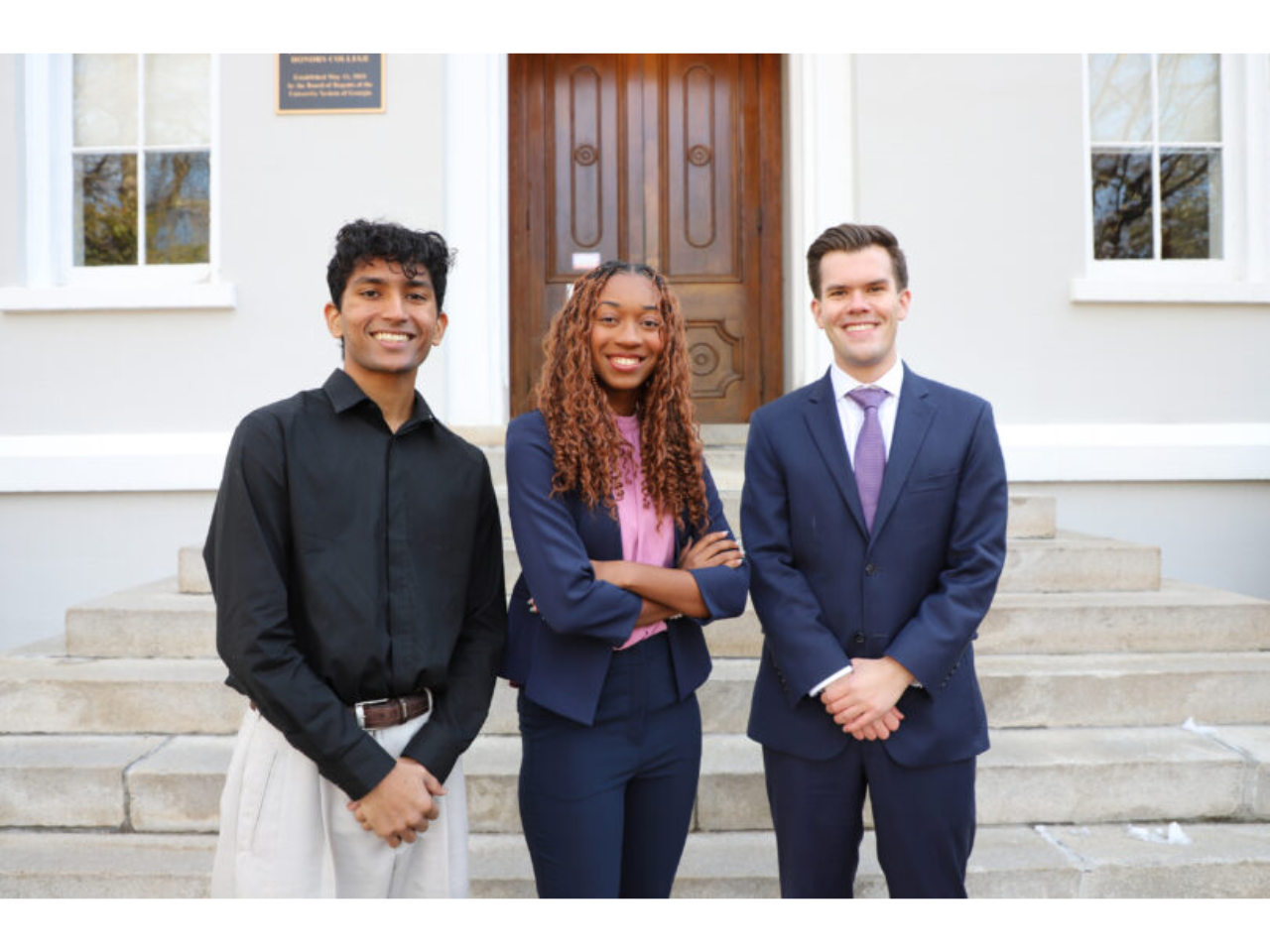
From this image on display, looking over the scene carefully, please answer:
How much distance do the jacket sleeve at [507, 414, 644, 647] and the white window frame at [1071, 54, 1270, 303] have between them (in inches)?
160

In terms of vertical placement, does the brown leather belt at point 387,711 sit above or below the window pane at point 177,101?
below

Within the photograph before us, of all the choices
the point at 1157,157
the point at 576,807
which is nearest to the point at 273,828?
the point at 576,807

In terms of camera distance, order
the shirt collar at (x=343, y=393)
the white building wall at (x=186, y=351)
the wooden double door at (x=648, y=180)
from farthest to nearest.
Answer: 1. the wooden double door at (x=648, y=180)
2. the white building wall at (x=186, y=351)
3. the shirt collar at (x=343, y=393)

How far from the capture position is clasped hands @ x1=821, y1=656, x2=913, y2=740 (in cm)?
A: 199

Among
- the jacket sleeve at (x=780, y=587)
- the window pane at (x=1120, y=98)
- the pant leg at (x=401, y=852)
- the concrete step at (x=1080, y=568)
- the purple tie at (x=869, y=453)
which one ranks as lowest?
the pant leg at (x=401, y=852)

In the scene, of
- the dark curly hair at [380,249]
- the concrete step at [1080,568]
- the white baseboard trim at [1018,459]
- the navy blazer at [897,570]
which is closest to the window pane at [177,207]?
the white baseboard trim at [1018,459]

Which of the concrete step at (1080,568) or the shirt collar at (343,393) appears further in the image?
the concrete step at (1080,568)

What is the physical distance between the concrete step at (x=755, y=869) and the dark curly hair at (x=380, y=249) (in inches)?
74.9

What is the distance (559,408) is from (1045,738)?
7.75 feet

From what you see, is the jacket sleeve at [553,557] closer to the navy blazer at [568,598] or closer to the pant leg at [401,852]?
the navy blazer at [568,598]

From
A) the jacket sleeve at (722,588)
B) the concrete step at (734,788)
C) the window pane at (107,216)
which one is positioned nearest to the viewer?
the jacket sleeve at (722,588)

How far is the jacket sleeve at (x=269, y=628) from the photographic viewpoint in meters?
1.68

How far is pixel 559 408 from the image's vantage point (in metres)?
2.08

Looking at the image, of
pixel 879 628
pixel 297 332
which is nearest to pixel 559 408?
pixel 879 628
